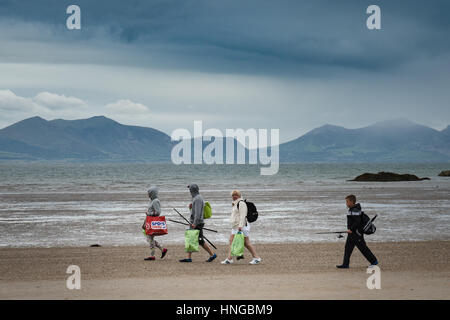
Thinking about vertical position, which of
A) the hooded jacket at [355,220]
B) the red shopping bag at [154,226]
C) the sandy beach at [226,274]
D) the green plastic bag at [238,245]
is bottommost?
the sandy beach at [226,274]

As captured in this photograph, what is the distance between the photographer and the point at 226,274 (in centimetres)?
1134

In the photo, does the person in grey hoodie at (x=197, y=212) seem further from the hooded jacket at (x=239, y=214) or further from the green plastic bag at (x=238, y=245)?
the hooded jacket at (x=239, y=214)

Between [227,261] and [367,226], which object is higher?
[367,226]

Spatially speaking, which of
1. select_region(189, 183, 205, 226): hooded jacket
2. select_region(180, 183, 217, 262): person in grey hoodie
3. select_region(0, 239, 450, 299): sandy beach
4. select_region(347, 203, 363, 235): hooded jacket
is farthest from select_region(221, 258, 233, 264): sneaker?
select_region(347, 203, 363, 235): hooded jacket

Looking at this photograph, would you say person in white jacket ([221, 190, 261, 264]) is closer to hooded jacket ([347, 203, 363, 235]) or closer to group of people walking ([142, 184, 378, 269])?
group of people walking ([142, 184, 378, 269])

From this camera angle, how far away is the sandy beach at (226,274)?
936 centimetres

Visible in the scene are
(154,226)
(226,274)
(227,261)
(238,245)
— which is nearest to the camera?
(226,274)

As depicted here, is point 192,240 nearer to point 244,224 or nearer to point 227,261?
point 227,261

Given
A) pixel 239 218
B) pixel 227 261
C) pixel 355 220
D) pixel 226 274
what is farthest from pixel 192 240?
pixel 355 220

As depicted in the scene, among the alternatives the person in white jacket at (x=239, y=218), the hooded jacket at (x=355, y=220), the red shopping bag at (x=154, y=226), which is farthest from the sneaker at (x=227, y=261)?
the hooded jacket at (x=355, y=220)

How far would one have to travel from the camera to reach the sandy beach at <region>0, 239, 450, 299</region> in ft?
30.7
